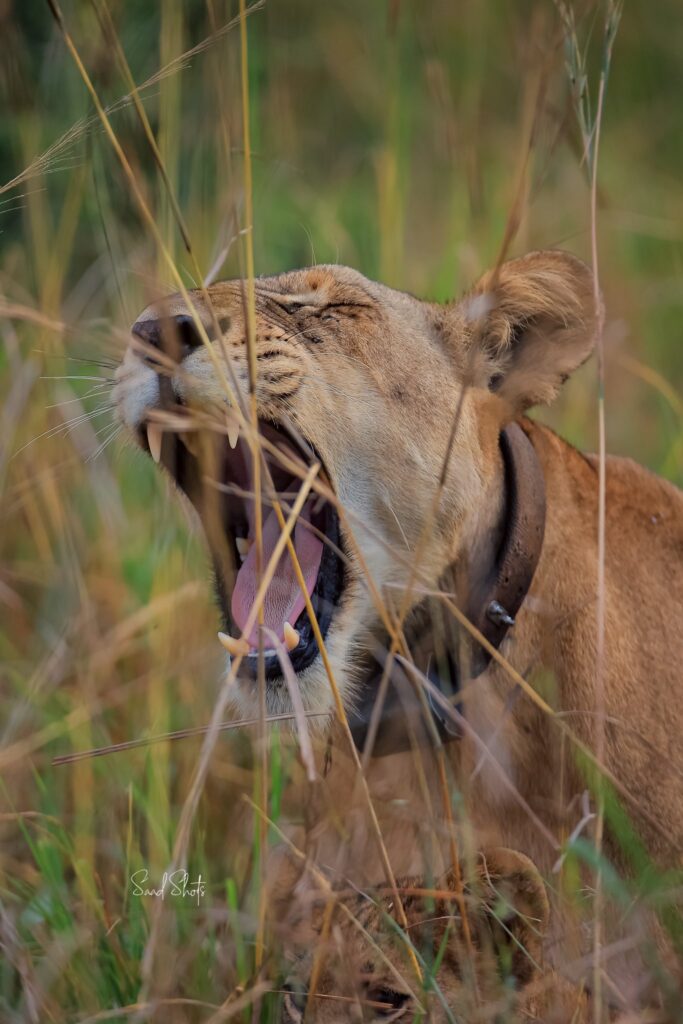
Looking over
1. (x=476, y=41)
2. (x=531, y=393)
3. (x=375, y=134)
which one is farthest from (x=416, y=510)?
(x=375, y=134)

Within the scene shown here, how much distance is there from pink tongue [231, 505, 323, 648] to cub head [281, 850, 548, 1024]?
0.55m

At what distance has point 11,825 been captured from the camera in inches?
109

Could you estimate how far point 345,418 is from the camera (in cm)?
234

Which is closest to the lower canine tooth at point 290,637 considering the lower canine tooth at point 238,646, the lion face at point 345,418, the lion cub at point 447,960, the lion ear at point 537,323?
the lion face at point 345,418

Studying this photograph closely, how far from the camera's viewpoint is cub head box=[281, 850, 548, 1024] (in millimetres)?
1874

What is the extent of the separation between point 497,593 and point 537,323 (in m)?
0.61

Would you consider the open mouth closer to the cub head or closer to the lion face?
the lion face

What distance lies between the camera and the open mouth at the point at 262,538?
2.29 meters

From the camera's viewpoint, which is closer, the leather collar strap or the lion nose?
the lion nose

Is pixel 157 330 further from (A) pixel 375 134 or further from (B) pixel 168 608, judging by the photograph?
(A) pixel 375 134

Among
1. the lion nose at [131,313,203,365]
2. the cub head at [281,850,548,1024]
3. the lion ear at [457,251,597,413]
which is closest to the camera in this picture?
the cub head at [281,850,548,1024]

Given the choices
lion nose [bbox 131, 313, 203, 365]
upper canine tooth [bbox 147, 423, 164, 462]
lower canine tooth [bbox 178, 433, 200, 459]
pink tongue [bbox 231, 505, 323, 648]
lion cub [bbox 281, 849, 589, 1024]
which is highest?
lion nose [bbox 131, 313, 203, 365]

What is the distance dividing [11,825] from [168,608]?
0.59 meters

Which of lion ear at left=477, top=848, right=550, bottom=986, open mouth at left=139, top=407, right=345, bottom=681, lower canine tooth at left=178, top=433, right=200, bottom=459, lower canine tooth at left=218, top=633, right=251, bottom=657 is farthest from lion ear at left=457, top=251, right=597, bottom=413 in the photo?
lion ear at left=477, top=848, right=550, bottom=986
